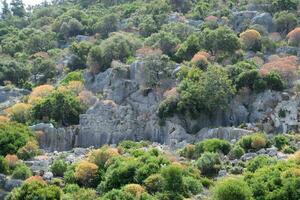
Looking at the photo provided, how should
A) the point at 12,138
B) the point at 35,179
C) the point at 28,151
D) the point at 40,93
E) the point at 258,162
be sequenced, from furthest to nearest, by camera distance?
the point at 40,93 < the point at 12,138 < the point at 28,151 < the point at 258,162 < the point at 35,179

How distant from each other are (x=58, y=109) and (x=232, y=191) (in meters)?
30.4

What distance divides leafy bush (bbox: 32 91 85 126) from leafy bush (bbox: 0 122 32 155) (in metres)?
5.99

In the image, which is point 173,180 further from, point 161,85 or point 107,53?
point 107,53

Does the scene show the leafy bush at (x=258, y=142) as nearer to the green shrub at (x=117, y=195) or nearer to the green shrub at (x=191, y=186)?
the green shrub at (x=191, y=186)

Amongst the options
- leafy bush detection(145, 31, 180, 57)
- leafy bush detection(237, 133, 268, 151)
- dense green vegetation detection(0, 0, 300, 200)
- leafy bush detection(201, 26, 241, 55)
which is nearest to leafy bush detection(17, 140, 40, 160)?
dense green vegetation detection(0, 0, 300, 200)

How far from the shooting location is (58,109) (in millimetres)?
69375

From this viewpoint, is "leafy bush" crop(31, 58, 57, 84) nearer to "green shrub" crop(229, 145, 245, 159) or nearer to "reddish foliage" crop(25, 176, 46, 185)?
"reddish foliage" crop(25, 176, 46, 185)

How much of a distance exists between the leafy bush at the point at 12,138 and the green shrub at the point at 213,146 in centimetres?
1758

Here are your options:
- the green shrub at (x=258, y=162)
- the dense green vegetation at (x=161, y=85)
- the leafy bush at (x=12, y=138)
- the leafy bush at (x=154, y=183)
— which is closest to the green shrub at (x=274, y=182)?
the dense green vegetation at (x=161, y=85)

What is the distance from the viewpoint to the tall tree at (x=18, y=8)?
138m

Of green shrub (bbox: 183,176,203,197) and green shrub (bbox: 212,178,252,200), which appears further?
green shrub (bbox: 183,176,203,197)

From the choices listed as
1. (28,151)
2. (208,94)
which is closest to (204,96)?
(208,94)

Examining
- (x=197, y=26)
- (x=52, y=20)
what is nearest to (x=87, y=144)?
(x=197, y=26)

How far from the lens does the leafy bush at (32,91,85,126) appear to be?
69.3m
